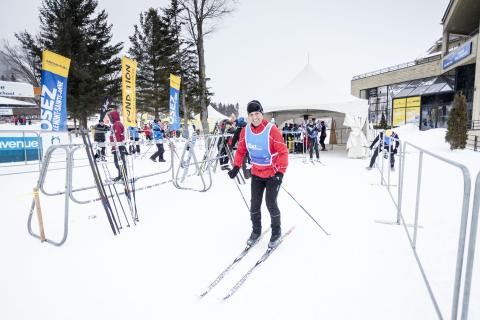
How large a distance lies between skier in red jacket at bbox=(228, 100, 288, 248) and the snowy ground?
0.52m

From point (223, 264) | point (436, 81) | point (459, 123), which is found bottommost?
point (223, 264)

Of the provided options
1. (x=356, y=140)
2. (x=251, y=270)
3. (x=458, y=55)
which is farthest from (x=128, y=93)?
(x=458, y=55)

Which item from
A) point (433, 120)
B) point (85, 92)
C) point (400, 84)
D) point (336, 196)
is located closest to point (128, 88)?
point (336, 196)

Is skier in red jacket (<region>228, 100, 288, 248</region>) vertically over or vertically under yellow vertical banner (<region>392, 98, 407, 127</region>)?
under

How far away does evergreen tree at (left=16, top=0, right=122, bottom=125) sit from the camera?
Result: 20000mm

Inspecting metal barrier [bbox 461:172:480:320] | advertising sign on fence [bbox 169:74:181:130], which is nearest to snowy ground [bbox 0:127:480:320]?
metal barrier [bbox 461:172:480:320]

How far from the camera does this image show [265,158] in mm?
3178

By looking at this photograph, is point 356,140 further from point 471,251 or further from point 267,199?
point 471,251

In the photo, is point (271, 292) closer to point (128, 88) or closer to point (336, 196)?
point (336, 196)

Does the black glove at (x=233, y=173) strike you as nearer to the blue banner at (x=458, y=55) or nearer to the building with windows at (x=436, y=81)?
the building with windows at (x=436, y=81)

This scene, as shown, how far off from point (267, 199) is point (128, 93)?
732 centimetres

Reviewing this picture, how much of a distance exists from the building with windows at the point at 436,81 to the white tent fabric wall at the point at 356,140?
26.9 ft

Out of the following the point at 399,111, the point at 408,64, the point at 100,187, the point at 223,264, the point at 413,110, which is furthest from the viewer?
the point at 408,64

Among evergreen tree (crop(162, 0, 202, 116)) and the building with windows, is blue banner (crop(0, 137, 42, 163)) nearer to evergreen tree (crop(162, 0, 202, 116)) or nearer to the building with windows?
evergreen tree (crop(162, 0, 202, 116))
